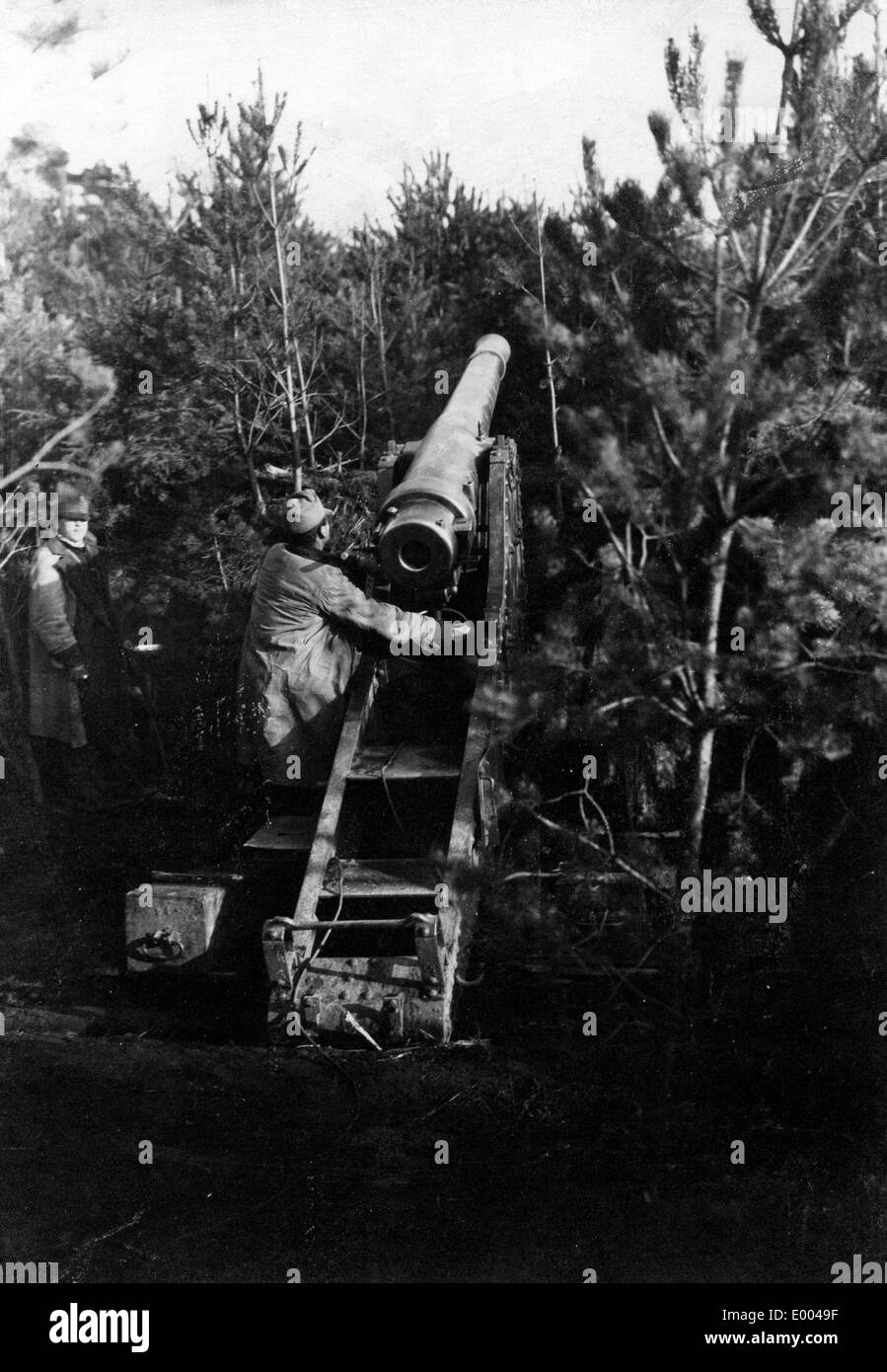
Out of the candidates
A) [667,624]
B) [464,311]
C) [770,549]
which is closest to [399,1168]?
[667,624]

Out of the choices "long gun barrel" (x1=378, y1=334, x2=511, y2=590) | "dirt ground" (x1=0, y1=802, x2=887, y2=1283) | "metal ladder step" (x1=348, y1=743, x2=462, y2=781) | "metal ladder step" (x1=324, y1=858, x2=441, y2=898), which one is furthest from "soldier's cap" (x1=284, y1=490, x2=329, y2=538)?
"dirt ground" (x1=0, y1=802, x2=887, y2=1283)

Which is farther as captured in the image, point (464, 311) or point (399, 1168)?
point (464, 311)

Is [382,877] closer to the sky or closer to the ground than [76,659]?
closer to the ground

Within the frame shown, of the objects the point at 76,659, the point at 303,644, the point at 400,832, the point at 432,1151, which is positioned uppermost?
the point at 76,659

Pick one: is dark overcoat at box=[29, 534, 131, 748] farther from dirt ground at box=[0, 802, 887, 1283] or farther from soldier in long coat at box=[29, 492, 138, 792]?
dirt ground at box=[0, 802, 887, 1283]

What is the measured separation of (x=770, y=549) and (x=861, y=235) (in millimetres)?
1684

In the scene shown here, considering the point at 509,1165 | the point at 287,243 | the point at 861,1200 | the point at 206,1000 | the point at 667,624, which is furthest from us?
the point at 287,243

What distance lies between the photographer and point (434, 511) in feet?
18.3

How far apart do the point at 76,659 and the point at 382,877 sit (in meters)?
3.13

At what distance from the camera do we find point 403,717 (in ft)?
20.4

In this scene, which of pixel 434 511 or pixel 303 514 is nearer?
pixel 434 511

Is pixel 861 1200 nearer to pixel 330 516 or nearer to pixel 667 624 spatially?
pixel 667 624

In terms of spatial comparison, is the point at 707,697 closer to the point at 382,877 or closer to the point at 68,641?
the point at 382,877

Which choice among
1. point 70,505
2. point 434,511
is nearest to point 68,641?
point 70,505
